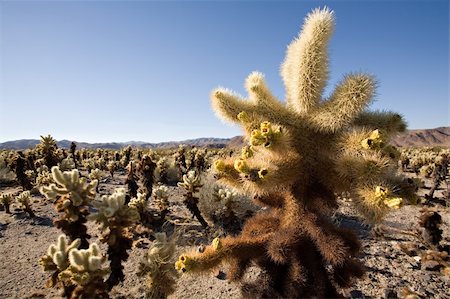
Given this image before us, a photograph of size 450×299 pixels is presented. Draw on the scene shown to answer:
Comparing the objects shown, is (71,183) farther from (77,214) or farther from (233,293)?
(233,293)

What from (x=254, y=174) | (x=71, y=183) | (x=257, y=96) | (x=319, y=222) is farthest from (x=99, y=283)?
(x=257, y=96)

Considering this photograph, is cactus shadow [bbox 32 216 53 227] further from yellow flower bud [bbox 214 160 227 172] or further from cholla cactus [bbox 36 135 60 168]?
yellow flower bud [bbox 214 160 227 172]

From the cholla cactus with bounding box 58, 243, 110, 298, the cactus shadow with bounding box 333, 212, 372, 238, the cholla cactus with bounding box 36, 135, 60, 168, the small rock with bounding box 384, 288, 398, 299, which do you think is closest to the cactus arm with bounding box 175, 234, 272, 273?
the cholla cactus with bounding box 58, 243, 110, 298

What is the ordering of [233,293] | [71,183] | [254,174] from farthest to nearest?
[233,293] → [71,183] → [254,174]

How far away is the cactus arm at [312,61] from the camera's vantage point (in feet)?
8.54

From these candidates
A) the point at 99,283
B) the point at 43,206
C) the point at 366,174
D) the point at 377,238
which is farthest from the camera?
the point at 43,206

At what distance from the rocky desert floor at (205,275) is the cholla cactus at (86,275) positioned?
86 cm

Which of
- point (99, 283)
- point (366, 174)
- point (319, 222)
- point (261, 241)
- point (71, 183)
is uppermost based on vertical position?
point (366, 174)

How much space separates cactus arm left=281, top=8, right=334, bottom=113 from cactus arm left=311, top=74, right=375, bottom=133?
142mm

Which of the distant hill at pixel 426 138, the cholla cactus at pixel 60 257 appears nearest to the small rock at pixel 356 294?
the cholla cactus at pixel 60 257

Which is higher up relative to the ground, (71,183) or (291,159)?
(291,159)

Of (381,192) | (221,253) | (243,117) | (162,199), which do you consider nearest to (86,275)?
(221,253)

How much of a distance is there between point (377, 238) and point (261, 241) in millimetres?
5651

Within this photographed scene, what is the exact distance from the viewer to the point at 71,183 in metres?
3.13
